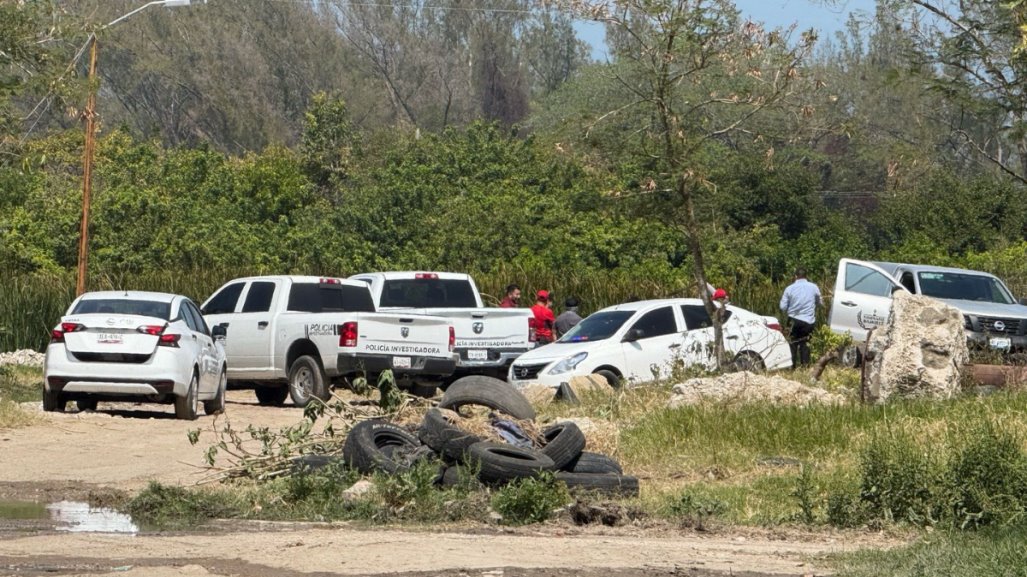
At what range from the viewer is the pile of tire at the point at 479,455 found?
11.6 metres

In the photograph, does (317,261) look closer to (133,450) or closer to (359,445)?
(133,450)

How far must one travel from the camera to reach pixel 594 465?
1241 cm

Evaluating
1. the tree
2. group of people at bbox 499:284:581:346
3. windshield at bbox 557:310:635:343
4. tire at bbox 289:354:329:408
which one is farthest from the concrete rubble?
group of people at bbox 499:284:581:346

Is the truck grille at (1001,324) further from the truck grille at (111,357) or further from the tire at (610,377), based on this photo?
the truck grille at (111,357)

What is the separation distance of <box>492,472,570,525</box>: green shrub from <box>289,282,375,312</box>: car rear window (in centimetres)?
1324

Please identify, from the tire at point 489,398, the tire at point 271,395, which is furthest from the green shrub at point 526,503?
the tire at point 271,395

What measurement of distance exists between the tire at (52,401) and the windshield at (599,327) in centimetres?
716

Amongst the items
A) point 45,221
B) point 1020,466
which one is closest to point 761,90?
point 1020,466

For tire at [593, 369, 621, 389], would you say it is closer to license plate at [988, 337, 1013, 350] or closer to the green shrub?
license plate at [988, 337, 1013, 350]

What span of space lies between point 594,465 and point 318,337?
36.4 feet

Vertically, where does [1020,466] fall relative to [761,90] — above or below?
below

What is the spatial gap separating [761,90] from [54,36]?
11.2m

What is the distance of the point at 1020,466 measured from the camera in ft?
35.4

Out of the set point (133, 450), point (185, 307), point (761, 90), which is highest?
point (761, 90)
